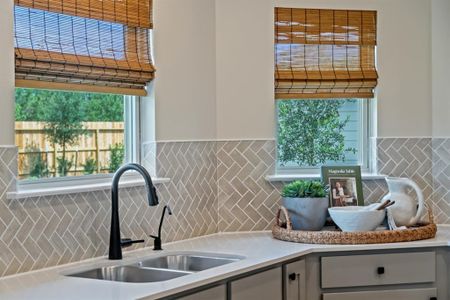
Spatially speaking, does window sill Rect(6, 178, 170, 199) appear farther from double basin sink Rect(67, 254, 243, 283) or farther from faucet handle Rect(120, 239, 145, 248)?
double basin sink Rect(67, 254, 243, 283)

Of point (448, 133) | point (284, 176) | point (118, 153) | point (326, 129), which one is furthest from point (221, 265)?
point (448, 133)

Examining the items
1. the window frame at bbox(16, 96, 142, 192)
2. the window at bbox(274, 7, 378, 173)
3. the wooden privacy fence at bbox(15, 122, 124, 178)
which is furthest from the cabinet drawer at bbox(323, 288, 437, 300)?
the wooden privacy fence at bbox(15, 122, 124, 178)

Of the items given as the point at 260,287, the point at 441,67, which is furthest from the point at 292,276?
the point at 441,67

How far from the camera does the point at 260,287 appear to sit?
3064mm

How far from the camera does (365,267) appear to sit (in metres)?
3.50

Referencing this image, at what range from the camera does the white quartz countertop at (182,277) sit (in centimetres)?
248

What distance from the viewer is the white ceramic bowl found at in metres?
3.65

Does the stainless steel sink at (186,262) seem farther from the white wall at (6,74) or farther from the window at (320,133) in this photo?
the window at (320,133)

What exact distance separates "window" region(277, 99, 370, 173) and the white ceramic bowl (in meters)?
0.66

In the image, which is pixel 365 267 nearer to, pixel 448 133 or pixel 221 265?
pixel 221 265

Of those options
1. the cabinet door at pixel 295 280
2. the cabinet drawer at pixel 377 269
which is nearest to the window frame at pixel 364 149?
the cabinet drawer at pixel 377 269

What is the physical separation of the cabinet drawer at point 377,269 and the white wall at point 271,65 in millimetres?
967

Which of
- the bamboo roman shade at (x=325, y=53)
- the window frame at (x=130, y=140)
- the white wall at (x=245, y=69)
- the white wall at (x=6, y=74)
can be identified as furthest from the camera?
the bamboo roman shade at (x=325, y=53)

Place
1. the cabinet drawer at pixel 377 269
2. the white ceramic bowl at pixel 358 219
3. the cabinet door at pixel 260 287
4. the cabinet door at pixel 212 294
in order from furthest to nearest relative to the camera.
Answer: the white ceramic bowl at pixel 358 219 < the cabinet drawer at pixel 377 269 < the cabinet door at pixel 260 287 < the cabinet door at pixel 212 294
